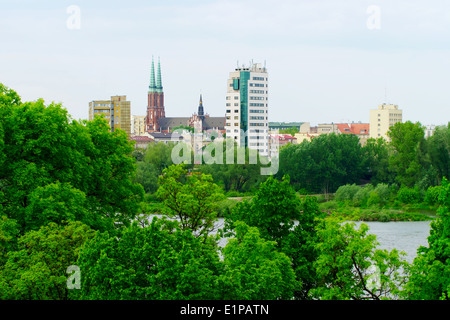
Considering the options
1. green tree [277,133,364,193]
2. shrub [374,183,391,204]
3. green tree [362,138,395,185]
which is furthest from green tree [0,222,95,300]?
green tree [362,138,395,185]

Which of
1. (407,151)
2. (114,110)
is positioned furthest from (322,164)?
(114,110)

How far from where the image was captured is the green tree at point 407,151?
53656mm

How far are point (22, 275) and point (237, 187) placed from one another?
4396cm

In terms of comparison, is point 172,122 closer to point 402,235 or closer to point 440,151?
point 440,151

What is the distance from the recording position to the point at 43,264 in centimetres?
1343

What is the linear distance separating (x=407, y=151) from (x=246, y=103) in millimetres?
34240

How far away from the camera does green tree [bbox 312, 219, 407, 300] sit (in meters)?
13.9

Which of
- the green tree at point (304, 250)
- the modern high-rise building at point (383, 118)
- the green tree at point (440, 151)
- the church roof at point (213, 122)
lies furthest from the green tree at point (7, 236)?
the church roof at point (213, 122)

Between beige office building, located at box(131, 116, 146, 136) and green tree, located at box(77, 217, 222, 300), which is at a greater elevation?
beige office building, located at box(131, 116, 146, 136)

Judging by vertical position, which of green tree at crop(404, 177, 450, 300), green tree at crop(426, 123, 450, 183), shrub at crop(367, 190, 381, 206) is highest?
green tree at crop(426, 123, 450, 183)

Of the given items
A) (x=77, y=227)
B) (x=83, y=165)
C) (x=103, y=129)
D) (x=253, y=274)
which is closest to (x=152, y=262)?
(x=253, y=274)

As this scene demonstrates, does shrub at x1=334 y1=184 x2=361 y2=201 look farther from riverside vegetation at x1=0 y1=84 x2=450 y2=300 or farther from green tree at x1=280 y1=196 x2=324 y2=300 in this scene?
green tree at x1=280 y1=196 x2=324 y2=300

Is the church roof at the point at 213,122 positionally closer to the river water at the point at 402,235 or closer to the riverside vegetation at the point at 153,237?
the river water at the point at 402,235

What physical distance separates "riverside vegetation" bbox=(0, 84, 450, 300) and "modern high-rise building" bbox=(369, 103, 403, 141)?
92912mm
